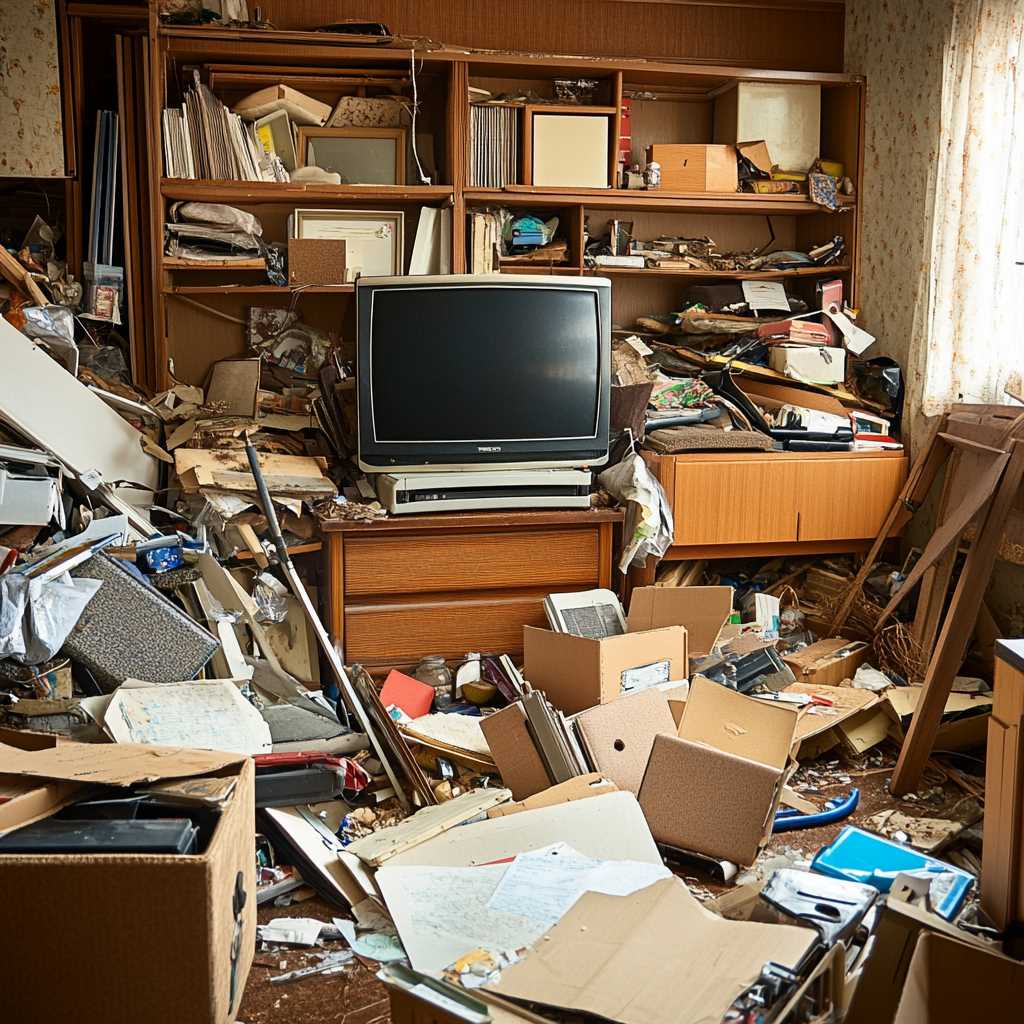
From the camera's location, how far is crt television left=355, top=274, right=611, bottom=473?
3.39 m

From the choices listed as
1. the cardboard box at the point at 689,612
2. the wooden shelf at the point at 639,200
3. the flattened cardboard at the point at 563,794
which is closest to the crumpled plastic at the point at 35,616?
the flattened cardboard at the point at 563,794

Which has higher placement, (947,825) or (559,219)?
(559,219)

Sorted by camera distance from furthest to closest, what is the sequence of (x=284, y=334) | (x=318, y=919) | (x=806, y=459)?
(x=284, y=334), (x=806, y=459), (x=318, y=919)

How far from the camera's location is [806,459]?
371 centimetres

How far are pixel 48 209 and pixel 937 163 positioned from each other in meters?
3.04

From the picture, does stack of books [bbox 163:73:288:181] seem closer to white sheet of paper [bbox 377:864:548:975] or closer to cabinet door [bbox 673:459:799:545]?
cabinet door [bbox 673:459:799:545]

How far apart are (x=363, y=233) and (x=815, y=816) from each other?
2.44 metres

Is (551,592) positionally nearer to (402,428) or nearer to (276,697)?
(402,428)

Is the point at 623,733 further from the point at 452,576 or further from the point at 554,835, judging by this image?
the point at 452,576

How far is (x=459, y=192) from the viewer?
3.85 metres

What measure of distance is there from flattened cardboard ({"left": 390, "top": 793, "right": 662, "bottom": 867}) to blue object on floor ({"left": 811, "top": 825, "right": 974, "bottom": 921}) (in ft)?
1.27

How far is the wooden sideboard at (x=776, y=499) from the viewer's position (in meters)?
3.64

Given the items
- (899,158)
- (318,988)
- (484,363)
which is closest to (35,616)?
(318,988)

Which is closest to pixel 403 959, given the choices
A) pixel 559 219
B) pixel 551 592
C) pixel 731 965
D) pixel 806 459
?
pixel 731 965
